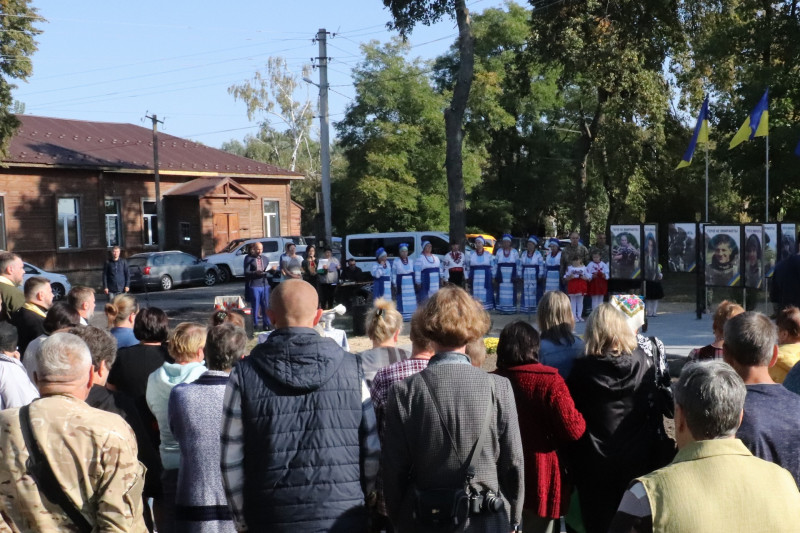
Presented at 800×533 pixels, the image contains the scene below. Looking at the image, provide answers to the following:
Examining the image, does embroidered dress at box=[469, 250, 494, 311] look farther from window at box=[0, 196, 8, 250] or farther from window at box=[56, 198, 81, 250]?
window at box=[56, 198, 81, 250]

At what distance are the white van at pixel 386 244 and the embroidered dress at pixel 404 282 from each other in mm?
6319

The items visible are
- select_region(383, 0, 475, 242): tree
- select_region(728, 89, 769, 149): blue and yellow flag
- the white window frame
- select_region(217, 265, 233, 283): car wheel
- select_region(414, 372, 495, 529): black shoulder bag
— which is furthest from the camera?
the white window frame

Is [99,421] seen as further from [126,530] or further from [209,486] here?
[209,486]

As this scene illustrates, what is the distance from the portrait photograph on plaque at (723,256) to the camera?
1591 cm

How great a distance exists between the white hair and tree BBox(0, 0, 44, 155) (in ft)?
82.8

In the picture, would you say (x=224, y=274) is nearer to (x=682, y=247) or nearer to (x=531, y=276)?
(x=531, y=276)

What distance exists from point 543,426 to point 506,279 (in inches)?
600

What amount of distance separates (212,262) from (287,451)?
104 feet

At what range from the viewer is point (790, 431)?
3.48 meters

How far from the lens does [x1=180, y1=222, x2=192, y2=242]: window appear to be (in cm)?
3906

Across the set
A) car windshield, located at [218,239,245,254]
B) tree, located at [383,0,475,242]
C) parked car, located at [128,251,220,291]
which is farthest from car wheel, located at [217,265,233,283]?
tree, located at [383,0,475,242]

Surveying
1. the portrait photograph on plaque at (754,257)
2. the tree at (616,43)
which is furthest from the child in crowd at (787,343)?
the tree at (616,43)

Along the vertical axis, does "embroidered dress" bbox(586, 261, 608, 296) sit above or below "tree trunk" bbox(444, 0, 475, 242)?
below

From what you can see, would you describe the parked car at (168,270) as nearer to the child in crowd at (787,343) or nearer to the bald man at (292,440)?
the child in crowd at (787,343)
